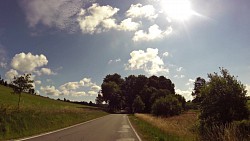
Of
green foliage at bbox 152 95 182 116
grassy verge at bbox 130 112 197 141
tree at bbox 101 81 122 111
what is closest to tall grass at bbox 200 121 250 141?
grassy verge at bbox 130 112 197 141

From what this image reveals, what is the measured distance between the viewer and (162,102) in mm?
71125

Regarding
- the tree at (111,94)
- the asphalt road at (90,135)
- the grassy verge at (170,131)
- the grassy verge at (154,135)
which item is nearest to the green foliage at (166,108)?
the grassy verge at (170,131)

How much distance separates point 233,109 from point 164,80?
117 metres

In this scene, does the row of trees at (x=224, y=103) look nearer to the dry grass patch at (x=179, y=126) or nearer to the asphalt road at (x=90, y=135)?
the dry grass patch at (x=179, y=126)

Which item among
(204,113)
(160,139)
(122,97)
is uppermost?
(122,97)

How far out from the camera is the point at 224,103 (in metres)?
18.7

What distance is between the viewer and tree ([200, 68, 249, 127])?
1844 cm

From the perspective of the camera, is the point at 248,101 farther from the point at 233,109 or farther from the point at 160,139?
the point at 160,139

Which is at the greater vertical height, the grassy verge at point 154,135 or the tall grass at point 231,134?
the tall grass at point 231,134

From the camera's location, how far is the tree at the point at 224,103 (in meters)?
18.4

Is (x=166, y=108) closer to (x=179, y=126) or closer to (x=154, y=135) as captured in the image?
(x=179, y=126)

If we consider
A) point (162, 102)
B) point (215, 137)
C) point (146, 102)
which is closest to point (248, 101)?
point (215, 137)

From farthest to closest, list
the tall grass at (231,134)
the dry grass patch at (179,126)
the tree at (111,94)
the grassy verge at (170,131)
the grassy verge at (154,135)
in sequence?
the tree at (111,94), the dry grass patch at (179,126), the grassy verge at (170,131), the grassy verge at (154,135), the tall grass at (231,134)

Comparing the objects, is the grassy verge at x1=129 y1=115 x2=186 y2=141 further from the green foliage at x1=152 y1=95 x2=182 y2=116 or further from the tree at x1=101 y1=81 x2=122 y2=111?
the tree at x1=101 y1=81 x2=122 y2=111
